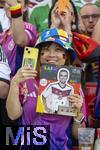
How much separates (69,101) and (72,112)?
55mm

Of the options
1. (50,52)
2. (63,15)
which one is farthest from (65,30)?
(50,52)

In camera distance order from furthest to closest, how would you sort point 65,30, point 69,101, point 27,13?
point 27,13 → point 65,30 → point 69,101

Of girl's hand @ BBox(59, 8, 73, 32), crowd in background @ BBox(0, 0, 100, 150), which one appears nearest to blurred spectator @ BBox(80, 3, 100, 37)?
crowd in background @ BBox(0, 0, 100, 150)

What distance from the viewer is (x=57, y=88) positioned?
7.22 ft

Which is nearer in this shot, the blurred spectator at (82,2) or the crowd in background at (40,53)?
the crowd in background at (40,53)

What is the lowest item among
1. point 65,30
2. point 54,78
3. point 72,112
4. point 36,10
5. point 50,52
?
point 72,112

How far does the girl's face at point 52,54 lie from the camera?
2.32m

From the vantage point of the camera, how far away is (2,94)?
226 cm

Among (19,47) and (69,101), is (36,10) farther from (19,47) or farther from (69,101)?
(69,101)

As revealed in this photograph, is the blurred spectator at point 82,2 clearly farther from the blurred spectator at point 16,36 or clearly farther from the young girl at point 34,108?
the young girl at point 34,108

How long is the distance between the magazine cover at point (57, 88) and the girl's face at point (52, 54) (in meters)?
0.11

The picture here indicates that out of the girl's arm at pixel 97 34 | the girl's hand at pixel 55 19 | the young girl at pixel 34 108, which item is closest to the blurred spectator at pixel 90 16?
the girl's arm at pixel 97 34

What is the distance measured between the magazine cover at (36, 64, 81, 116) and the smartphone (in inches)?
2.2

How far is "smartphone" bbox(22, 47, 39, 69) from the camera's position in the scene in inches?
87.3
